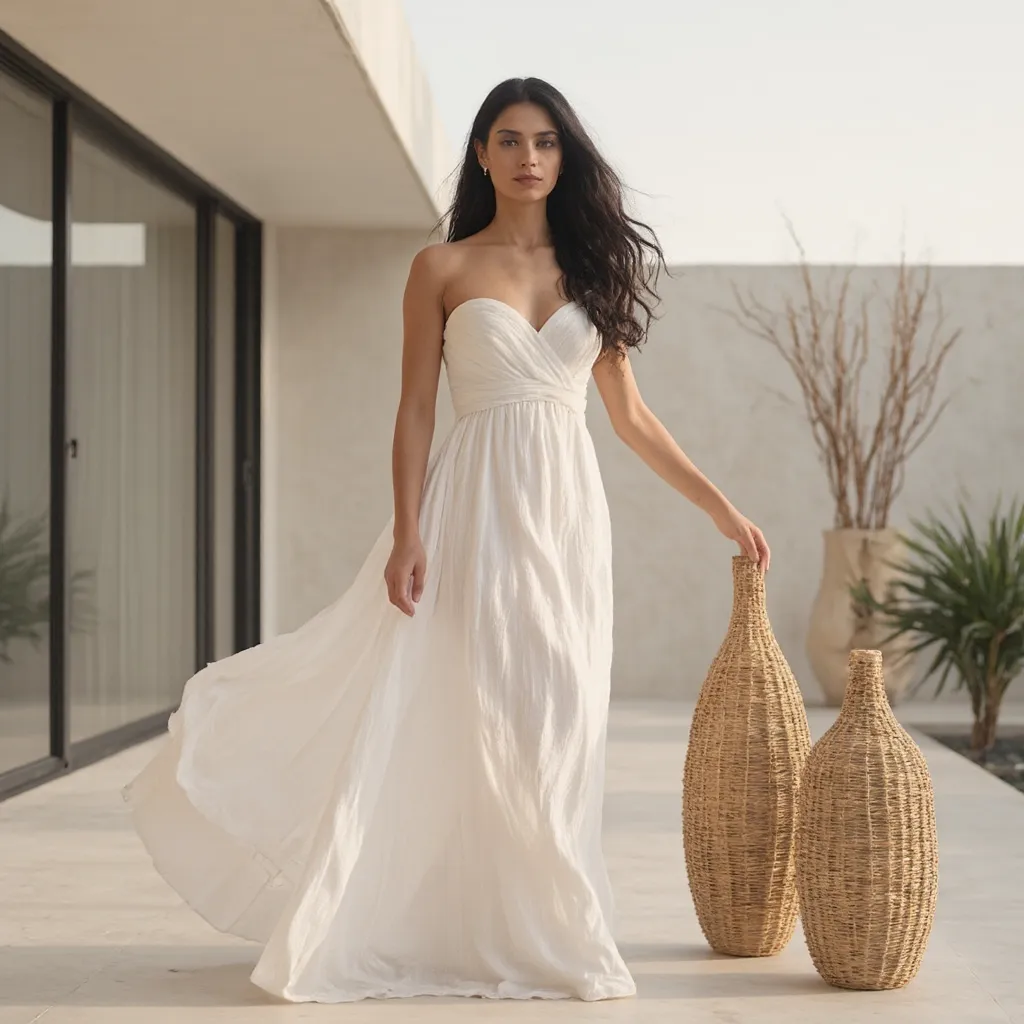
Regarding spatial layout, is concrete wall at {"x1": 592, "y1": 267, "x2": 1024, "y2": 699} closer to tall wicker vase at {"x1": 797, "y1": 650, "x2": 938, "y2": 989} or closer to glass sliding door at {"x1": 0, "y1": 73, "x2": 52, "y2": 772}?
glass sliding door at {"x1": 0, "y1": 73, "x2": 52, "y2": 772}

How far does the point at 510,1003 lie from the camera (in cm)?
252

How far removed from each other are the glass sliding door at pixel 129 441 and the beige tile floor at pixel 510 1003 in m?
1.07

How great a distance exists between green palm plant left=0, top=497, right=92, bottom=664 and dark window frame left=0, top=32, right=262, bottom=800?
0.09 m

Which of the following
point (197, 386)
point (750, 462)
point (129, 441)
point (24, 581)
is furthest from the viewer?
point (750, 462)

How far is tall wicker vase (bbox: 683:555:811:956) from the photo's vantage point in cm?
275

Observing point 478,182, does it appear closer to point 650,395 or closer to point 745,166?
point 650,395

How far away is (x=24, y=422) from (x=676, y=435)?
12.5 ft

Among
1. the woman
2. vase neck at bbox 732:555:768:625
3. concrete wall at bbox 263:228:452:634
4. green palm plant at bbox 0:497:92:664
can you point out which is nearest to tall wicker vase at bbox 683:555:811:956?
vase neck at bbox 732:555:768:625

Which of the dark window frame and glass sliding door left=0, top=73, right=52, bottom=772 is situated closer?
glass sliding door left=0, top=73, right=52, bottom=772

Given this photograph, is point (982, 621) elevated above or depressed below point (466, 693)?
below

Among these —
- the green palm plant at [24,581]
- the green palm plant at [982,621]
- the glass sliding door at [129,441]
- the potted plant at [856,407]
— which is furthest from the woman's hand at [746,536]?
the potted plant at [856,407]

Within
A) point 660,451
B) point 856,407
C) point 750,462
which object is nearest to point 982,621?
point 856,407

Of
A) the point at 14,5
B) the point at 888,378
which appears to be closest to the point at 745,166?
the point at 888,378

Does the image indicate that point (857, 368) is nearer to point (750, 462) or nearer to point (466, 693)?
point (750, 462)
